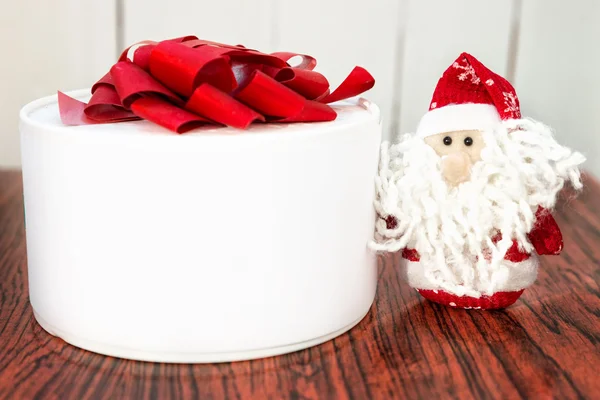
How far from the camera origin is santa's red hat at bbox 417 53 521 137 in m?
0.68

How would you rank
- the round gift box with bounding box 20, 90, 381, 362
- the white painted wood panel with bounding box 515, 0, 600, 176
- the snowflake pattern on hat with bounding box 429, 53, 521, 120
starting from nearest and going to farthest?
the round gift box with bounding box 20, 90, 381, 362
the snowflake pattern on hat with bounding box 429, 53, 521, 120
the white painted wood panel with bounding box 515, 0, 600, 176

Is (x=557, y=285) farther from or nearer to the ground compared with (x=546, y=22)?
nearer to the ground

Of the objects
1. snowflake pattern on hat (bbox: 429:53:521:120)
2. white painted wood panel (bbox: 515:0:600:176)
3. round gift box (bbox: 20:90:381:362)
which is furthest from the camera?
white painted wood panel (bbox: 515:0:600:176)

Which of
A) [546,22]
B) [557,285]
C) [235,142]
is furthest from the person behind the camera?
[546,22]

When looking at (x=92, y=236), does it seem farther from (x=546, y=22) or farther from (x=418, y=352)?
(x=546, y=22)

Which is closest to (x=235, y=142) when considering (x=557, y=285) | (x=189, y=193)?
(x=189, y=193)

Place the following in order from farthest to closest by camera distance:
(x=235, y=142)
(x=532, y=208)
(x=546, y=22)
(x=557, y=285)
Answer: (x=546, y=22) < (x=557, y=285) < (x=532, y=208) < (x=235, y=142)

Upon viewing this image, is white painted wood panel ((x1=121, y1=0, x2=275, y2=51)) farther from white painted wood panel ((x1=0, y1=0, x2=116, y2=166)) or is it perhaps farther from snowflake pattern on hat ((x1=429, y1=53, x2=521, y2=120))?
snowflake pattern on hat ((x1=429, y1=53, x2=521, y2=120))

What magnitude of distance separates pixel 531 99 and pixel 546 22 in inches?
4.8

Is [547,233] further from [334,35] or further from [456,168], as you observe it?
[334,35]

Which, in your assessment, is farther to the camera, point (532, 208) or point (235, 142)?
point (532, 208)

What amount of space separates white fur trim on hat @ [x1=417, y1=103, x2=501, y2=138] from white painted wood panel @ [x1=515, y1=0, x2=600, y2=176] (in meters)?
0.54

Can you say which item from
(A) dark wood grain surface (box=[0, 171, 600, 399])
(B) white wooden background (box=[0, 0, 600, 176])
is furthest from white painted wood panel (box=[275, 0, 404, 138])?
(A) dark wood grain surface (box=[0, 171, 600, 399])

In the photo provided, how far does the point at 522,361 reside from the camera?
631 millimetres
